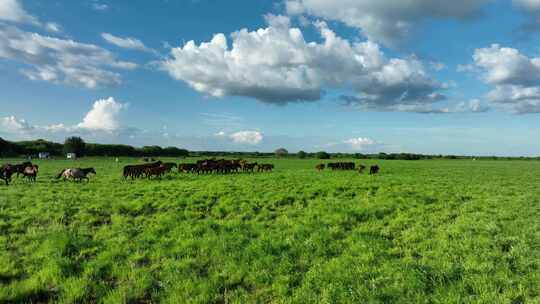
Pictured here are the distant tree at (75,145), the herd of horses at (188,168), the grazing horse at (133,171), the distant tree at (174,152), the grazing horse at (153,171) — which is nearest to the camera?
the grazing horse at (133,171)

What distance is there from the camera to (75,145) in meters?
106

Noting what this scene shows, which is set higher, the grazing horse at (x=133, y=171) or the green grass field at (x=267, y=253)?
the grazing horse at (x=133, y=171)

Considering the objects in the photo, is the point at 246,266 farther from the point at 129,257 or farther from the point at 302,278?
the point at 129,257

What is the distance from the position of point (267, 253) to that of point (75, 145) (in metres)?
122

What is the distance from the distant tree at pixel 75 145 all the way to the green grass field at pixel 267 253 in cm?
11014

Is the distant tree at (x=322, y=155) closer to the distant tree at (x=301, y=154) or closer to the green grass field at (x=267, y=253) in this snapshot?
the distant tree at (x=301, y=154)

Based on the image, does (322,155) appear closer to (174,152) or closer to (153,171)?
(174,152)

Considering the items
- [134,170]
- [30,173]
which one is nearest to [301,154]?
[134,170]

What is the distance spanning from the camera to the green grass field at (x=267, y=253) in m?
4.99

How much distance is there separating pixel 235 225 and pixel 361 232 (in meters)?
3.70

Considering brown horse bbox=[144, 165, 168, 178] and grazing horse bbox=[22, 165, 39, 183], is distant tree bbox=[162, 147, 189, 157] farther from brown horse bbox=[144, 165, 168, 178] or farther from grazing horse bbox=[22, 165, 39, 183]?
grazing horse bbox=[22, 165, 39, 183]

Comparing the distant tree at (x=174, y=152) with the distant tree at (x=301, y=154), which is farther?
the distant tree at (x=174, y=152)

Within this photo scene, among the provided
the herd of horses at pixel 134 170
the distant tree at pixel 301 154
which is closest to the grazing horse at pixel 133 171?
the herd of horses at pixel 134 170

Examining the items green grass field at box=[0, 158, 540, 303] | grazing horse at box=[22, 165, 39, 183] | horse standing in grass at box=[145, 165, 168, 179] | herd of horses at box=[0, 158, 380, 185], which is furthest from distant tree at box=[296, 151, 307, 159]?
green grass field at box=[0, 158, 540, 303]
